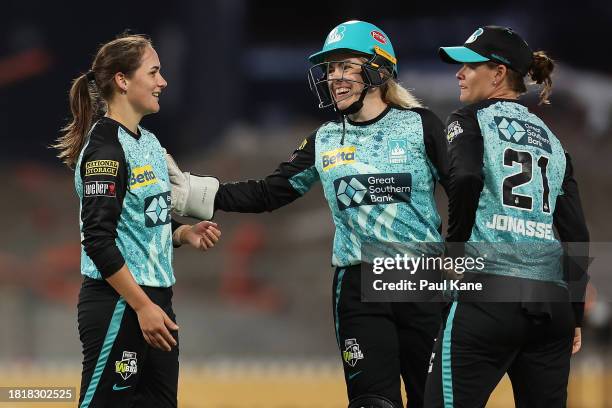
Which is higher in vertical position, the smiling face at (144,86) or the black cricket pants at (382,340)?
the smiling face at (144,86)

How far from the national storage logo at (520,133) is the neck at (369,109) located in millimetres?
708

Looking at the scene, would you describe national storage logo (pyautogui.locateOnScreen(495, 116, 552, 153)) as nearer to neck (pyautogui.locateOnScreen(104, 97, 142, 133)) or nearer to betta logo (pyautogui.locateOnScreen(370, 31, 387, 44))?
betta logo (pyautogui.locateOnScreen(370, 31, 387, 44))

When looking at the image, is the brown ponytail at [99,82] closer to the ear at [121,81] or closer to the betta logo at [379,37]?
the ear at [121,81]

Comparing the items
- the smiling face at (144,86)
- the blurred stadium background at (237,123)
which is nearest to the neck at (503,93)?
the smiling face at (144,86)

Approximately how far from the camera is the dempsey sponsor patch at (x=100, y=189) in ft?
11.9

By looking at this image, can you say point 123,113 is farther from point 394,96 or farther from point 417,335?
point 417,335

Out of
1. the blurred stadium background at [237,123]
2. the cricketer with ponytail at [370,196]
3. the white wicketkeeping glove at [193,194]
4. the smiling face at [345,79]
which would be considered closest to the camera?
the cricketer with ponytail at [370,196]

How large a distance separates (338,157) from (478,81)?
631 millimetres

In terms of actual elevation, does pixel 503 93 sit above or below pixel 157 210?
above

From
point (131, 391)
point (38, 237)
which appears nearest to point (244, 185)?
point (131, 391)

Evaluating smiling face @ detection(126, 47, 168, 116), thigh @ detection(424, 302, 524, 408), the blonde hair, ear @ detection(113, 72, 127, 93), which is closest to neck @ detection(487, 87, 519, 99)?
the blonde hair

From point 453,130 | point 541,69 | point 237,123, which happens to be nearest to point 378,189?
point 453,130

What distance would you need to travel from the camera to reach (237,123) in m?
11.1

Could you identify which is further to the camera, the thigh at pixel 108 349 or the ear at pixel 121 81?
the ear at pixel 121 81
